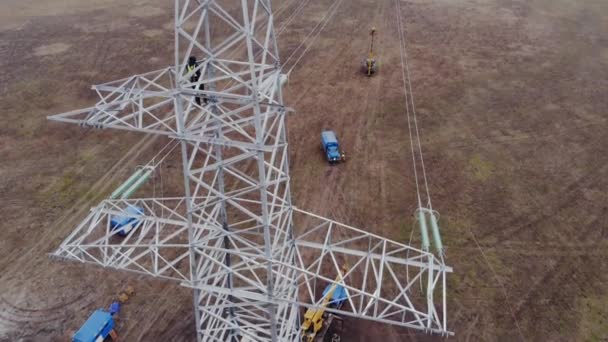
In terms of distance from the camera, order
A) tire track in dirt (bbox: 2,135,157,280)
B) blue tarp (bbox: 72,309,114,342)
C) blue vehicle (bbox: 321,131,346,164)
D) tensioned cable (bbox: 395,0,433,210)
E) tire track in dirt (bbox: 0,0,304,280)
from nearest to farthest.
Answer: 1. blue tarp (bbox: 72,309,114,342)
2. tire track in dirt (bbox: 2,135,157,280)
3. tire track in dirt (bbox: 0,0,304,280)
4. tensioned cable (bbox: 395,0,433,210)
5. blue vehicle (bbox: 321,131,346,164)

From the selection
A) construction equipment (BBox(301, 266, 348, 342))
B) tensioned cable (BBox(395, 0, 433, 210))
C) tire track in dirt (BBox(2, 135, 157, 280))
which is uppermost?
tensioned cable (BBox(395, 0, 433, 210))

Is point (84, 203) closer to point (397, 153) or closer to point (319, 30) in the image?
point (397, 153)

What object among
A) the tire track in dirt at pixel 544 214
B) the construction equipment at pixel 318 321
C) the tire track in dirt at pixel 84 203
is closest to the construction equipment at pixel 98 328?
the tire track in dirt at pixel 84 203

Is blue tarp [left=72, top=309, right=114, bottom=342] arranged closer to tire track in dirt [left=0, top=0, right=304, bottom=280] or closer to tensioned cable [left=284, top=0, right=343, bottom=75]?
tire track in dirt [left=0, top=0, right=304, bottom=280]

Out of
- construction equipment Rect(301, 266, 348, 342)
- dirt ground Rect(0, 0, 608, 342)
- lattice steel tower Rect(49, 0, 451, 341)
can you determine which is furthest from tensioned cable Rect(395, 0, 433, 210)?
construction equipment Rect(301, 266, 348, 342)

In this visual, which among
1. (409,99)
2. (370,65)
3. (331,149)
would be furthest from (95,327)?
(370,65)

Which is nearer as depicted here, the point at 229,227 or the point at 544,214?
the point at 229,227
